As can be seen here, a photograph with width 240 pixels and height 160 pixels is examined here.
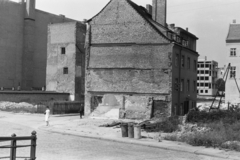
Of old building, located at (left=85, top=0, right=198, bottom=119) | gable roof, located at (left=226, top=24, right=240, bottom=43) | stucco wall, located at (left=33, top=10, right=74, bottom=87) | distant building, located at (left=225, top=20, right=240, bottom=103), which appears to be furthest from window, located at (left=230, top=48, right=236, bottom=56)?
stucco wall, located at (left=33, top=10, right=74, bottom=87)

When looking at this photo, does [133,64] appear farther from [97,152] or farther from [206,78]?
[206,78]

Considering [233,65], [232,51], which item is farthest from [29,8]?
[233,65]

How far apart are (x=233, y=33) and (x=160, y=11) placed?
27634 millimetres

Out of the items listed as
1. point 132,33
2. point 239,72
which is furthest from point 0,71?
point 239,72

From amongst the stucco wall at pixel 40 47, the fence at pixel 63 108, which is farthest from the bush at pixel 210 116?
the stucco wall at pixel 40 47

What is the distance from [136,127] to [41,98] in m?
31.2

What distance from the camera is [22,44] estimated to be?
63438mm

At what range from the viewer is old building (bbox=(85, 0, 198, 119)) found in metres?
33.6

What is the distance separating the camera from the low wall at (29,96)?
44.6 meters

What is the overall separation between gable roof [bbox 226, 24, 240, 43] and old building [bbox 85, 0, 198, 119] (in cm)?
2433

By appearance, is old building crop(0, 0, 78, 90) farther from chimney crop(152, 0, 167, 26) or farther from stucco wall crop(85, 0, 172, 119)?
chimney crop(152, 0, 167, 26)

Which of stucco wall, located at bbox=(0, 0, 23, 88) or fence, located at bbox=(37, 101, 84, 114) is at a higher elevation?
stucco wall, located at bbox=(0, 0, 23, 88)

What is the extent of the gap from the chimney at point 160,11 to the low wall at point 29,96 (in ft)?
70.9

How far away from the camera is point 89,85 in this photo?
1432 inches
